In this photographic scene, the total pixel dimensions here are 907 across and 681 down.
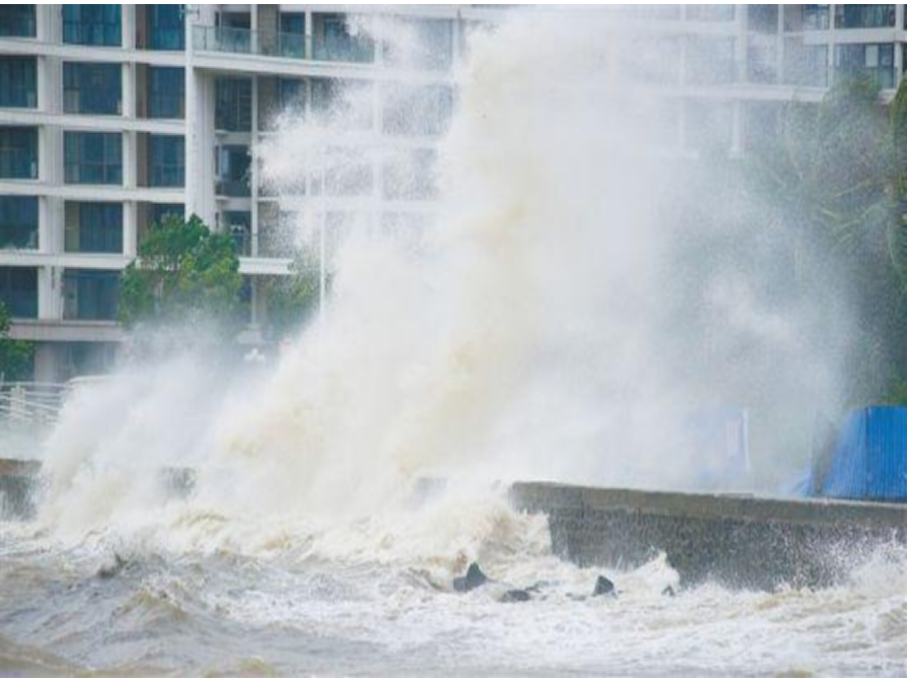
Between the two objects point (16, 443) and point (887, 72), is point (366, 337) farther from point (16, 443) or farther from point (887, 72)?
point (887, 72)

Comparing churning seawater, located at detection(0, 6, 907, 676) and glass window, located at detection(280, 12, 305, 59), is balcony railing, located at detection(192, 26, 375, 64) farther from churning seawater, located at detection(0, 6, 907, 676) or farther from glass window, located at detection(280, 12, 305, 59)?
churning seawater, located at detection(0, 6, 907, 676)

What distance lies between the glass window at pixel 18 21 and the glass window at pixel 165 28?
317 centimetres

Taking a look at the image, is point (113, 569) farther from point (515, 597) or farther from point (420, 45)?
point (420, 45)

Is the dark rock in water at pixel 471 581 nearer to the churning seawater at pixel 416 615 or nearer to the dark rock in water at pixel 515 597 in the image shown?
the churning seawater at pixel 416 615

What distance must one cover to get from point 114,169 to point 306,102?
6.05m

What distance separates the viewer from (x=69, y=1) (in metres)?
52.4

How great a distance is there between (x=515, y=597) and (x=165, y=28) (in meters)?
39.0

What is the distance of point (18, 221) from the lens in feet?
172

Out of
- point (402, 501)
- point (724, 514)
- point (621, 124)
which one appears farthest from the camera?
point (621, 124)

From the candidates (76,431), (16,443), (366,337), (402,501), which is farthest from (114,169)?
(402,501)

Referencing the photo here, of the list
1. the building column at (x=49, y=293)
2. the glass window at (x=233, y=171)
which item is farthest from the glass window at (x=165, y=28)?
the building column at (x=49, y=293)

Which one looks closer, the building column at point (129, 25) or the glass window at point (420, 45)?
the glass window at point (420, 45)

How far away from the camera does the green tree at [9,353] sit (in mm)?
46500

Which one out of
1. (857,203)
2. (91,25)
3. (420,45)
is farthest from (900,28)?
(91,25)
